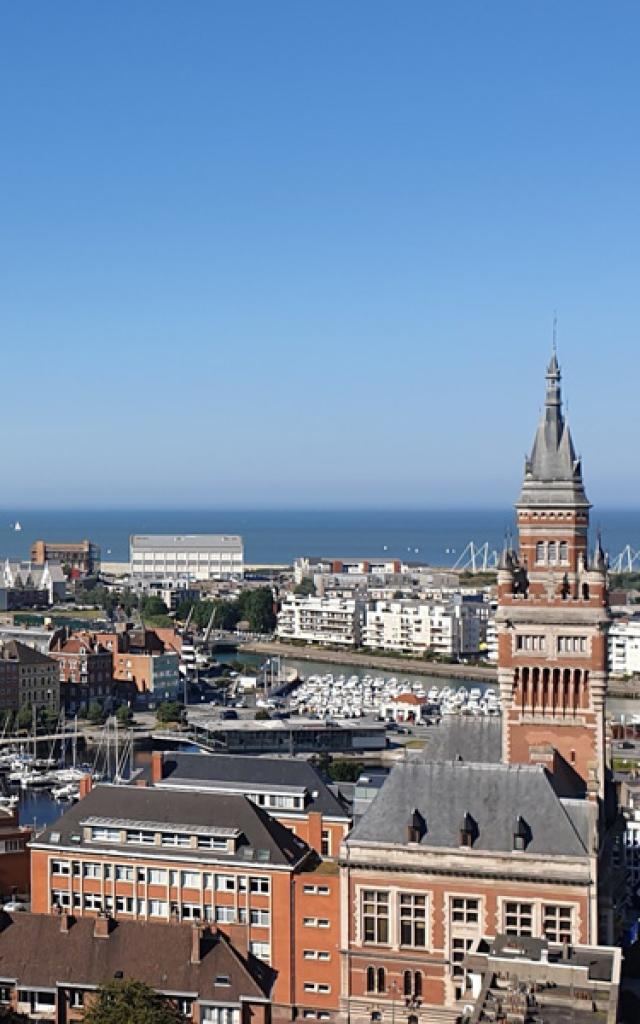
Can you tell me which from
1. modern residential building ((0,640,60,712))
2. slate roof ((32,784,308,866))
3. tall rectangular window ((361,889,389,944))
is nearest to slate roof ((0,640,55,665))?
modern residential building ((0,640,60,712))

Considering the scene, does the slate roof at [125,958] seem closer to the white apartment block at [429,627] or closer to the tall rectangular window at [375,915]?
the tall rectangular window at [375,915]

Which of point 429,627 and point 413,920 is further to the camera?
point 429,627

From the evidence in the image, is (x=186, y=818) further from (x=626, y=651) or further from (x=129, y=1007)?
(x=626, y=651)

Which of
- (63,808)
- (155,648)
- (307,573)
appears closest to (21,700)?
(155,648)

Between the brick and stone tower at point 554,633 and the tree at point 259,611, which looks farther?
the tree at point 259,611

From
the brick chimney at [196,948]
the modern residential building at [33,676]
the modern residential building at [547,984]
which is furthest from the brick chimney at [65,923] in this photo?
the modern residential building at [33,676]

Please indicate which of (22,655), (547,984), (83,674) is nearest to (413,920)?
(547,984)
